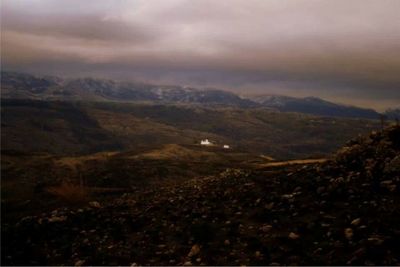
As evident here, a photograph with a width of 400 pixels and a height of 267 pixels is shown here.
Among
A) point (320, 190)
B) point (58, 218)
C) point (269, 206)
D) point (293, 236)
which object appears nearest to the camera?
point (293, 236)

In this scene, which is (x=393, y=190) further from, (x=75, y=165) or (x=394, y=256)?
(x=75, y=165)

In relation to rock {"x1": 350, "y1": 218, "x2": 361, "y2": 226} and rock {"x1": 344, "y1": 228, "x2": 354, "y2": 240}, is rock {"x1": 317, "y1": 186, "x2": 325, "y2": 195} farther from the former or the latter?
rock {"x1": 344, "y1": 228, "x2": 354, "y2": 240}

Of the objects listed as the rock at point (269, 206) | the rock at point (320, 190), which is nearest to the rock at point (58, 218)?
the rock at point (269, 206)

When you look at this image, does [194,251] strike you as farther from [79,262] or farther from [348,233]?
[348,233]

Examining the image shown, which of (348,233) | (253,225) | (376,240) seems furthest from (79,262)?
(376,240)

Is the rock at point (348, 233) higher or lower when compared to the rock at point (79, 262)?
higher

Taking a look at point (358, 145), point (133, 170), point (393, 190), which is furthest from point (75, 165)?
point (393, 190)

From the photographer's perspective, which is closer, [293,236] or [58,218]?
[293,236]

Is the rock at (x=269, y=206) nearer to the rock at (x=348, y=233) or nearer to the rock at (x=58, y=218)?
the rock at (x=348, y=233)
